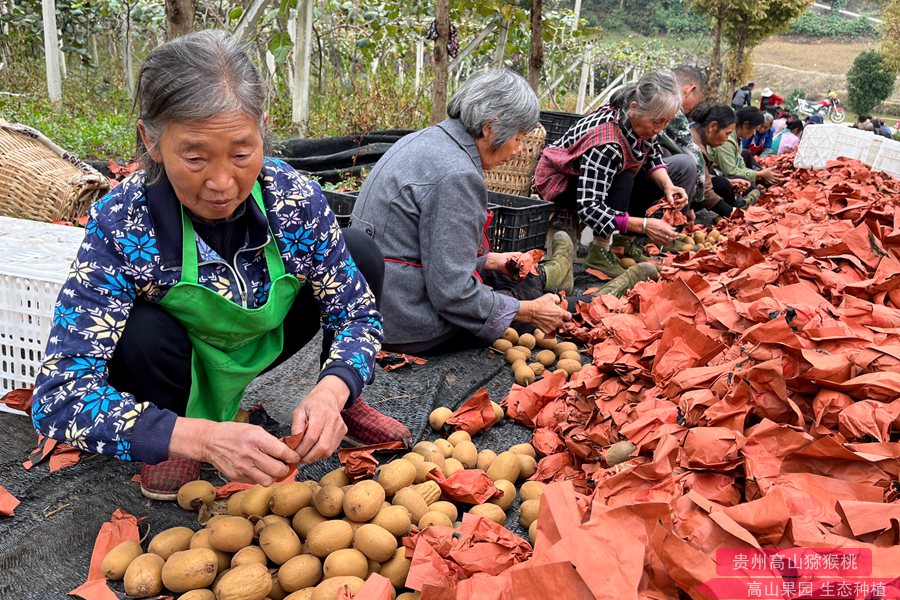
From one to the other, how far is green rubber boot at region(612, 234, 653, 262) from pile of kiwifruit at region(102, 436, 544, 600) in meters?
3.05

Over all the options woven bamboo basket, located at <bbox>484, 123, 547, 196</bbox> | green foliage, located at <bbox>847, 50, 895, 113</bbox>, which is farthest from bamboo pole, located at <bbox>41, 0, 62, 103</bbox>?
green foliage, located at <bbox>847, 50, 895, 113</bbox>

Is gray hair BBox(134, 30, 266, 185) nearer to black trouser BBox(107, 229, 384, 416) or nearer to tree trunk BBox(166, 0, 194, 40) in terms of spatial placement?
black trouser BBox(107, 229, 384, 416)

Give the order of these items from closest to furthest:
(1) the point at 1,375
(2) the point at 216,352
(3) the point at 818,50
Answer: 1. (2) the point at 216,352
2. (1) the point at 1,375
3. (3) the point at 818,50

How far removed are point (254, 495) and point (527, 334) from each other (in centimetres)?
165

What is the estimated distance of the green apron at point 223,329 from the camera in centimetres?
159

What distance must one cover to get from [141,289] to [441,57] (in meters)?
3.46

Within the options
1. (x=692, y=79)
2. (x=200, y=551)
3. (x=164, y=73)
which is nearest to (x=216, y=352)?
(x=200, y=551)

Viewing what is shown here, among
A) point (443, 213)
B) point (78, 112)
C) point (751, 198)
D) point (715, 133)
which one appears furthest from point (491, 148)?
point (78, 112)

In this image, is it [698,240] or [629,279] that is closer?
[629,279]

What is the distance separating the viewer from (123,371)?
5.37 feet

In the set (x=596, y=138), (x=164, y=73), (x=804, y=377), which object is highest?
(x=164, y=73)

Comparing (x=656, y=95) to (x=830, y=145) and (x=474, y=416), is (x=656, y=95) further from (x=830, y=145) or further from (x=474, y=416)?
(x=830, y=145)

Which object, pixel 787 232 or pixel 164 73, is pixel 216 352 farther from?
pixel 787 232

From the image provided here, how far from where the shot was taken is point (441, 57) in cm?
458
